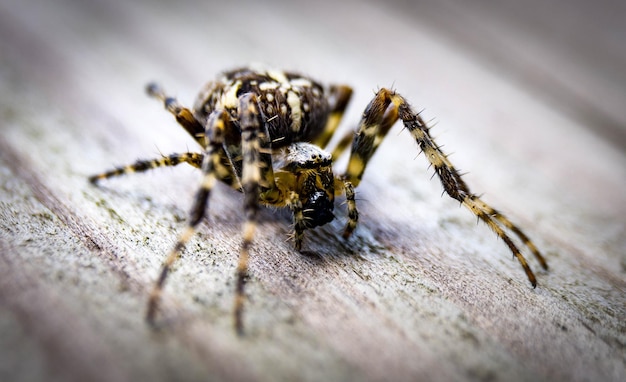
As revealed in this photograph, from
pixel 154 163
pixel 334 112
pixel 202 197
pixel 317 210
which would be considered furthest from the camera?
pixel 334 112

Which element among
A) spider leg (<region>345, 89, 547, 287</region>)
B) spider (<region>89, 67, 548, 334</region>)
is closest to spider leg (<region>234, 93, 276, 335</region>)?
spider (<region>89, 67, 548, 334</region>)

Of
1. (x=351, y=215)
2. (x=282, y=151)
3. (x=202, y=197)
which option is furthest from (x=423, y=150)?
(x=202, y=197)

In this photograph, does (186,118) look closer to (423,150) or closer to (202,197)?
(202,197)

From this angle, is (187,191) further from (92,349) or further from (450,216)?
(450,216)

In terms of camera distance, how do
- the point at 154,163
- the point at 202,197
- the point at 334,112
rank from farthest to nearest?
1. the point at 334,112
2. the point at 154,163
3. the point at 202,197

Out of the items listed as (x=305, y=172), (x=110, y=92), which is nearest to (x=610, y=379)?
(x=305, y=172)

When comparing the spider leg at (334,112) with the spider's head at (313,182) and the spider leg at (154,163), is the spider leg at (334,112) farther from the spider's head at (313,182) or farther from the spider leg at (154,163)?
the spider leg at (154,163)
